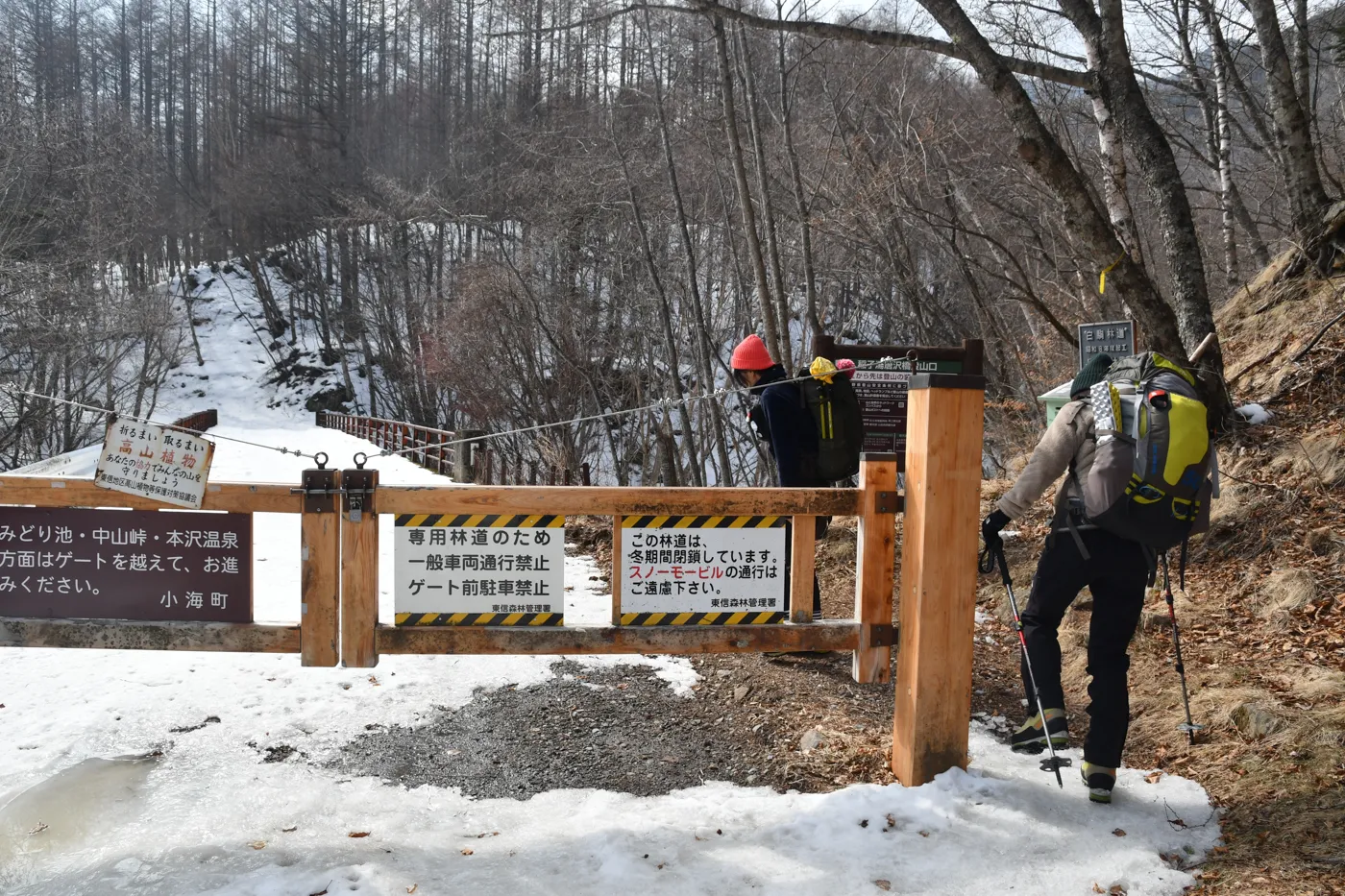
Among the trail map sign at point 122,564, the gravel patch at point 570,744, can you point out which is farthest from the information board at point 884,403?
the trail map sign at point 122,564

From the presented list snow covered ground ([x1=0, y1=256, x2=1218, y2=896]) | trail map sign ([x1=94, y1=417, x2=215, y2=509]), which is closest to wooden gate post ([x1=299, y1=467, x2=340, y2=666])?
trail map sign ([x1=94, y1=417, x2=215, y2=509])

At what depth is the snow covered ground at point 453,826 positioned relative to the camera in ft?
10.5

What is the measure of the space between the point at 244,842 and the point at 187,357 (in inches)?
1986

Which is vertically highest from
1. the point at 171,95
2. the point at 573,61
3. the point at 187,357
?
the point at 171,95

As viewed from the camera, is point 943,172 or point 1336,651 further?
point 943,172

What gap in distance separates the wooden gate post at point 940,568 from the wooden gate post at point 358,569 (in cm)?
215

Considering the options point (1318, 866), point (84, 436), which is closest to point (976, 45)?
point (1318, 866)

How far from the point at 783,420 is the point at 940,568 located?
1973mm

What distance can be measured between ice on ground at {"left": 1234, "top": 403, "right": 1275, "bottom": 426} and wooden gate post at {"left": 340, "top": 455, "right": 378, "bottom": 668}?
7.01 m

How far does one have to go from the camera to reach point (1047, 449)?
376cm

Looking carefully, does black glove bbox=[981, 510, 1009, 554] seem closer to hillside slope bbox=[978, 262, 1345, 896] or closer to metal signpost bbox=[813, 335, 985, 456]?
hillside slope bbox=[978, 262, 1345, 896]

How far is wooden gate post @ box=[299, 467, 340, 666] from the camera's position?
3635 mm

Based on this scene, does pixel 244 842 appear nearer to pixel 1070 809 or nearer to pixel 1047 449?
pixel 1070 809

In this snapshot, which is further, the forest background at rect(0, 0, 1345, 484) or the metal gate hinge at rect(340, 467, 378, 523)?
the forest background at rect(0, 0, 1345, 484)
